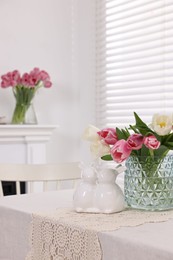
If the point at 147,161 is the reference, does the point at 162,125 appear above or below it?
above

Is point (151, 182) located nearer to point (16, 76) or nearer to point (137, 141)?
point (137, 141)

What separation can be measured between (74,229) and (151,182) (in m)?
0.28

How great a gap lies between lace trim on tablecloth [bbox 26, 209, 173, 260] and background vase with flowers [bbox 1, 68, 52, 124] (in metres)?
1.84

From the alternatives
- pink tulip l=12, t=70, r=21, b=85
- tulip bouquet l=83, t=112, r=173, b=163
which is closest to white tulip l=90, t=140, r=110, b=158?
tulip bouquet l=83, t=112, r=173, b=163

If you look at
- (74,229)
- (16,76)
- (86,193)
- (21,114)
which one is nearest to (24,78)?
(16,76)

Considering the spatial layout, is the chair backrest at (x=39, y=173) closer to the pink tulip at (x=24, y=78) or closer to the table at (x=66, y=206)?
the table at (x=66, y=206)

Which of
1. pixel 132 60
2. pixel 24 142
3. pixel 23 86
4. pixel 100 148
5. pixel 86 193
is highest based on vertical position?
pixel 132 60

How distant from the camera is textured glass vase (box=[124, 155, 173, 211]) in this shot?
153cm

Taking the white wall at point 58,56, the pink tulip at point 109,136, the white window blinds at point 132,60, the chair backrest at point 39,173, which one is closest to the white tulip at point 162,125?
the pink tulip at point 109,136

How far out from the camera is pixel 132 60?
3576mm

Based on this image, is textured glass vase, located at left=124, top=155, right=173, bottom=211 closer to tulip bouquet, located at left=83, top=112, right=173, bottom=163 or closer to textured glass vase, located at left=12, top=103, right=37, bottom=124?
tulip bouquet, located at left=83, top=112, right=173, bottom=163

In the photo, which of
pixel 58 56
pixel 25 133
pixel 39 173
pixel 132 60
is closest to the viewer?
pixel 39 173

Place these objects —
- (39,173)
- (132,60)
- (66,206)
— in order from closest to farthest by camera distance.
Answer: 1. (66,206)
2. (39,173)
3. (132,60)

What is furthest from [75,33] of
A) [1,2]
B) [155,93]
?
[155,93]
